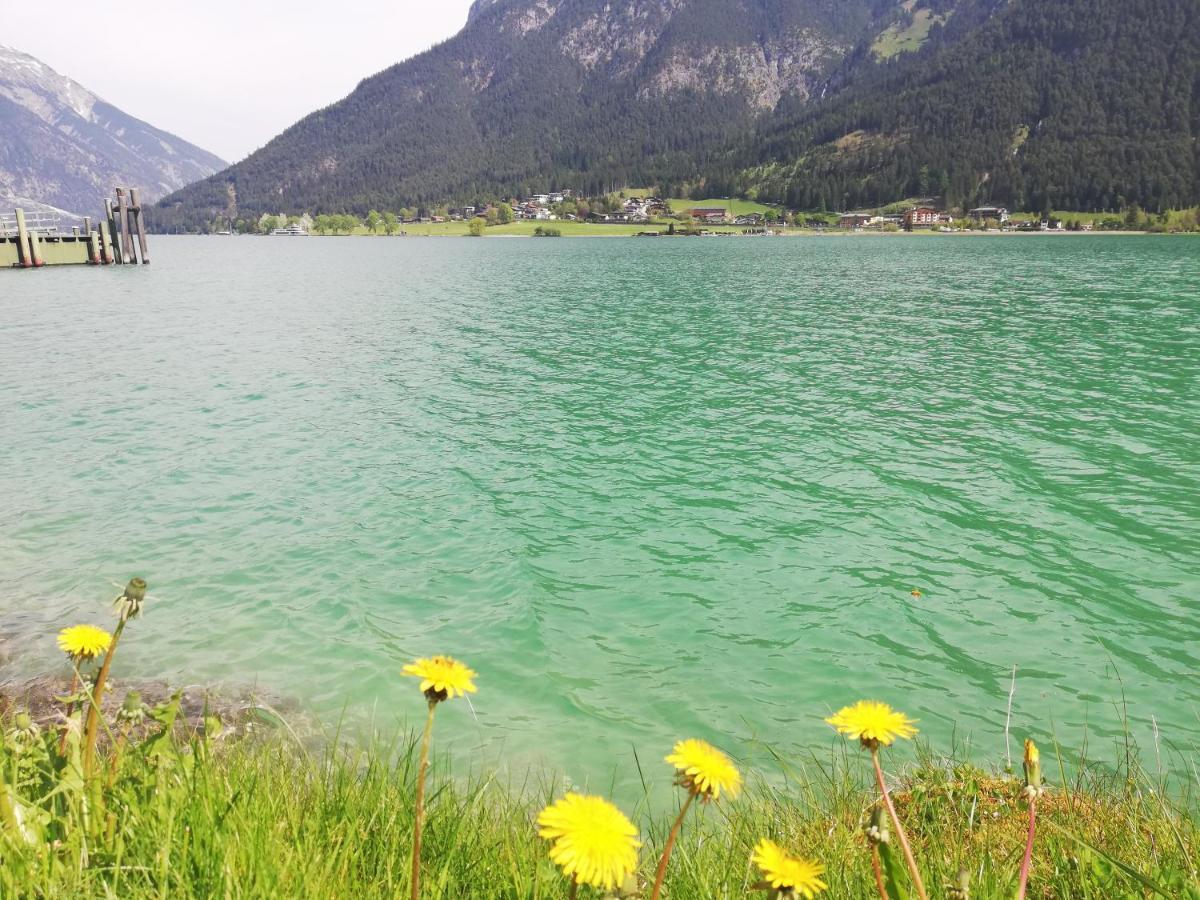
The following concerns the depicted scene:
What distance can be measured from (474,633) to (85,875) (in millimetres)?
7837

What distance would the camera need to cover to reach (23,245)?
79.0m

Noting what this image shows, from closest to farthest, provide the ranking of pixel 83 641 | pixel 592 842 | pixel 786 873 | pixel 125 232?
pixel 592 842 < pixel 786 873 < pixel 83 641 < pixel 125 232

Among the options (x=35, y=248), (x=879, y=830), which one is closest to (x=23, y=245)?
(x=35, y=248)

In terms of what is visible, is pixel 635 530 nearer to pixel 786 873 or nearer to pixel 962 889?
pixel 962 889

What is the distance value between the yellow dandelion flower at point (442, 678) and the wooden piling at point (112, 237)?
10657cm

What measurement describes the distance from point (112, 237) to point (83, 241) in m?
3.88

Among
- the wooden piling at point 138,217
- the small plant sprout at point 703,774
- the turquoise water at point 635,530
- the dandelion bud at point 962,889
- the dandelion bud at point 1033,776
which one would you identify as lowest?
the turquoise water at point 635,530

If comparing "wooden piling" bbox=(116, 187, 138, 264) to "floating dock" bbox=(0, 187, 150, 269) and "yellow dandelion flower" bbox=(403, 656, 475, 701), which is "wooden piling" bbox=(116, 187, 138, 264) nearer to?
"floating dock" bbox=(0, 187, 150, 269)

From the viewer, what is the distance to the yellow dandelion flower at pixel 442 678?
2.22 m

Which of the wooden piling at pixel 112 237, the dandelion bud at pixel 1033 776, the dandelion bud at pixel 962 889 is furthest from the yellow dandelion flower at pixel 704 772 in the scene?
the wooden piling at pixel 112 237

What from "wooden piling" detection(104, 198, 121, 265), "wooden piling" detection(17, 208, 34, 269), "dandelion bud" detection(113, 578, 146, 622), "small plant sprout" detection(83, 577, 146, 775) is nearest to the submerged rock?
"small plant sprout" detection(83, 577, 146, 775)

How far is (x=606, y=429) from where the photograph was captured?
20844mm

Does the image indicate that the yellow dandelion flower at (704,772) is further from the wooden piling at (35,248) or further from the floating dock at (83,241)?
the wooden piling at (35,248)

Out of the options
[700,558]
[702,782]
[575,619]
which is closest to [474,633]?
[575,619]
